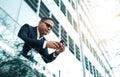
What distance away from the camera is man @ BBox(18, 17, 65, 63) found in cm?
381

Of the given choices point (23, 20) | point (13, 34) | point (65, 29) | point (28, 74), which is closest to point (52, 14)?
point (65, 29)

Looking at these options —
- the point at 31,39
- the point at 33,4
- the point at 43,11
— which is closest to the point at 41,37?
the point at 31,39

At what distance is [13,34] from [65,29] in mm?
6279

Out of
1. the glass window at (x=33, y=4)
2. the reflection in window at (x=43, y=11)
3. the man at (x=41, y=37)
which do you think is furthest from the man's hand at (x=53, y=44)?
the reflection in window at (x=43, y=11)

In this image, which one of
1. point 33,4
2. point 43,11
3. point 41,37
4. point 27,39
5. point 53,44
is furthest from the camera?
point 43,11

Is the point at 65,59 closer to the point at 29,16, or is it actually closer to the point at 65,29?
the point at 65,29

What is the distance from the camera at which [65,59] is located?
9.80 meters

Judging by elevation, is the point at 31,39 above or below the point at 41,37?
below

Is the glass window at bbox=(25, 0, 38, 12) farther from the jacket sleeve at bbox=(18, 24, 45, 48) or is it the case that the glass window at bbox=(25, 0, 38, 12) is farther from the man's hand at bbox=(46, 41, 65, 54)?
the man's hand at bbox=(46, 41, 65, 54)

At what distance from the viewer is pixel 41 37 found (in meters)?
4.36

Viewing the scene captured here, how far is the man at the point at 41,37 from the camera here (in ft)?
12.5

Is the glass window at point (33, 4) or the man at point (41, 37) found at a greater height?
the glass window at point (33, 4)

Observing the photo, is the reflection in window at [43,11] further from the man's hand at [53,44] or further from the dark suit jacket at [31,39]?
the man's hand at [53,44]

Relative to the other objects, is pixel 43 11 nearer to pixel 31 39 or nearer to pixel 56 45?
pixel 31 39
